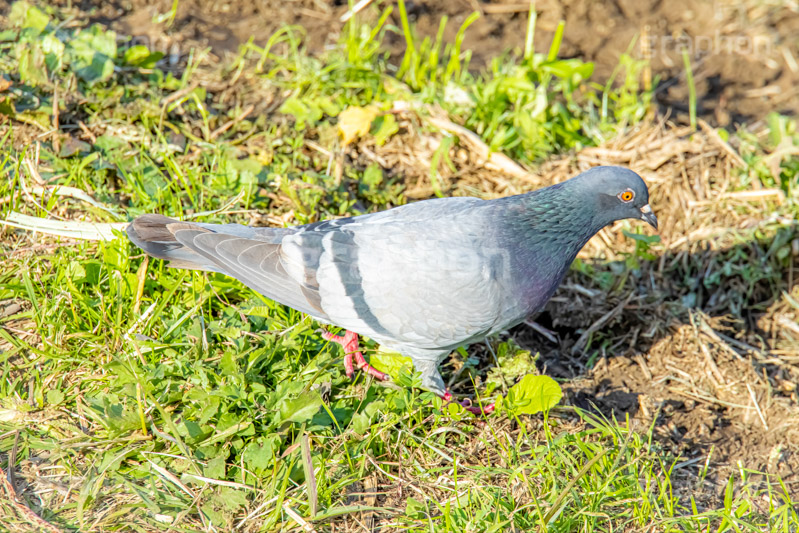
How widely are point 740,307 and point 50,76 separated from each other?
520 centimetres

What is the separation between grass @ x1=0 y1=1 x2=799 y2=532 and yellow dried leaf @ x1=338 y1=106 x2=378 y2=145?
0.02 meters

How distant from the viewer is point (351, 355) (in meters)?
3.81

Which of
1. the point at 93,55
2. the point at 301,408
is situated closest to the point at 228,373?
the point at 301,408

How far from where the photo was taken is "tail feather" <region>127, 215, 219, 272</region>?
3557mm

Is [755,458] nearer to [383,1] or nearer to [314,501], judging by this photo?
[314,501]

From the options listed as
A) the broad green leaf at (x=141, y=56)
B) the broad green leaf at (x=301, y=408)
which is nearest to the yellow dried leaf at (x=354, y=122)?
the broad green leaf at (x=141, y=56)

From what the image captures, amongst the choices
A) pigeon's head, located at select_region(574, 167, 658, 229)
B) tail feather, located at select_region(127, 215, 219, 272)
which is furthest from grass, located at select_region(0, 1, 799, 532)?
pigeon's head, located at select_region(574, 167, 658, 229)

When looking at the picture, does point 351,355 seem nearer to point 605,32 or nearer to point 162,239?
point 162,239

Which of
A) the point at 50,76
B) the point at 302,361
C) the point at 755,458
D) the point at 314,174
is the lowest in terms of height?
the point at 755,458

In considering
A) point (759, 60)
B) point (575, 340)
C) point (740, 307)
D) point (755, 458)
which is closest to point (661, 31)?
point (759, 60)

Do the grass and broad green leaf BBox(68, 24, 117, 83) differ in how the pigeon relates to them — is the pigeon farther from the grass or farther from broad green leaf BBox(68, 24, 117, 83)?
broad green leaf BBox(68, 24, 117, 83)

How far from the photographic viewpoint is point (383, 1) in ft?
20.9

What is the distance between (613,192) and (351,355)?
1.71 metres

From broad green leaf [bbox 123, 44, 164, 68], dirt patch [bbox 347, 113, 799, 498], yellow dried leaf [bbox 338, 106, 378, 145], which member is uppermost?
broad green leaf [bbox 123, 44, 164, 68]
